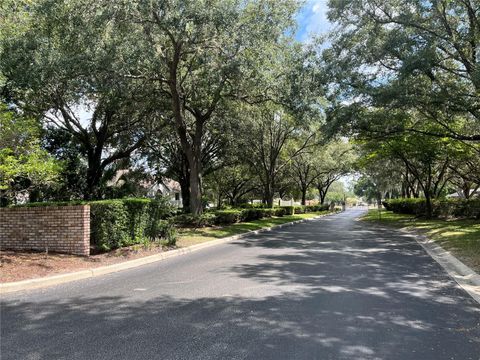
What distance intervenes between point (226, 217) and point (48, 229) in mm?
14047

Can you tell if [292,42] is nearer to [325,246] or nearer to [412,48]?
[412,48]

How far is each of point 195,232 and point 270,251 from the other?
5.91 meters

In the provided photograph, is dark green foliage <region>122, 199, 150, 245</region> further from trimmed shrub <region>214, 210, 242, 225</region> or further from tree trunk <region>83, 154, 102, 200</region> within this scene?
tree trunk <region>83, 154, 102, 200</region>

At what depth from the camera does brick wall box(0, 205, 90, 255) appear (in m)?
11.0

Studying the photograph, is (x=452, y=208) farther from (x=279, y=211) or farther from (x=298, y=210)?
(x=298, y=210)

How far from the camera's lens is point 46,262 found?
9.65 m

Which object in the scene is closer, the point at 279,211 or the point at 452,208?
the point at 452,208

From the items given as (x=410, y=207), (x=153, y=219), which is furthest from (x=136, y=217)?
(x=410, y=207)

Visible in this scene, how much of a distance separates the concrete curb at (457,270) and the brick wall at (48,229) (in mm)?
8796

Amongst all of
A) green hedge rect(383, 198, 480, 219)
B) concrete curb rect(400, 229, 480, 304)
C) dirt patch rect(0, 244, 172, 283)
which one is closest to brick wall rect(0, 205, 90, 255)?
dirt patch rect(0, 244, 172, 283)

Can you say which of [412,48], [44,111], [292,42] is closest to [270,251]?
[412,48]

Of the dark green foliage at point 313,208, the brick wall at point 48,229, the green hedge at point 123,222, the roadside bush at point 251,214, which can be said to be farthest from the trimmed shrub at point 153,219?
the dark green foliage at point 313,208

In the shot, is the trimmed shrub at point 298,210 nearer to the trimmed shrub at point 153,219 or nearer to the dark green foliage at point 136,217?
the trimmed shrub at point 153,219

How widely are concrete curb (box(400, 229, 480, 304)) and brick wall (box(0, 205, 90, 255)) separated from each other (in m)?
8.80
